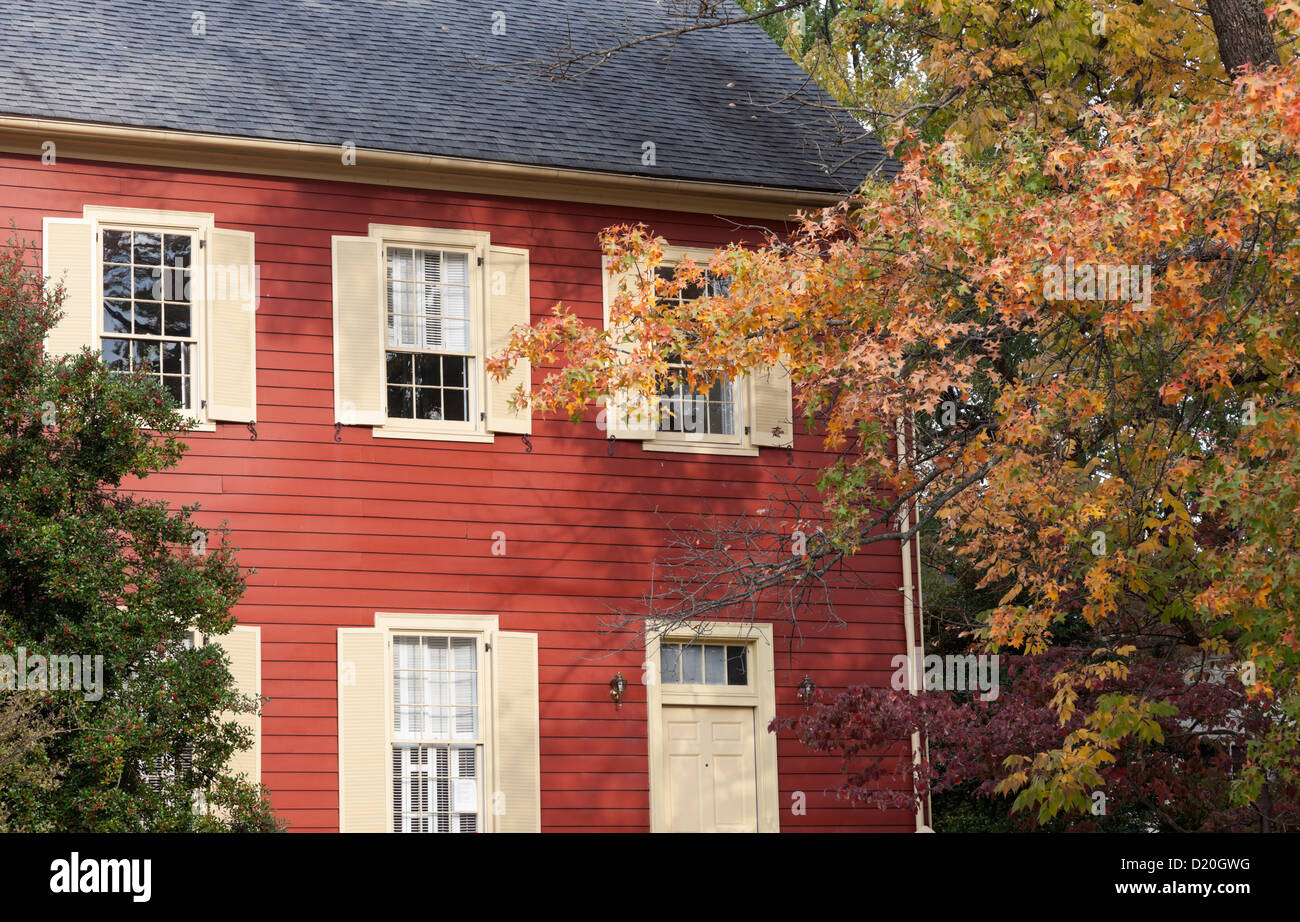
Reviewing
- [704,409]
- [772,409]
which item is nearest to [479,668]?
[704,409]

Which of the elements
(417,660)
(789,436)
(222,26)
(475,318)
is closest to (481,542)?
(417,660)

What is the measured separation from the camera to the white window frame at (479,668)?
11992 mm

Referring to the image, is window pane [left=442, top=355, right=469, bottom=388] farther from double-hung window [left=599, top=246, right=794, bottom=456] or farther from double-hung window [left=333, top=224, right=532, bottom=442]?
double-hung window [left=599, top=246, right=794, bottom=456]

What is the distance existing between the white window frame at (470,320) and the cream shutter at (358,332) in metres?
0.04

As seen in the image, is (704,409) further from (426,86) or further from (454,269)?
(426,86)

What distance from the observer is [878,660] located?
44.6ft

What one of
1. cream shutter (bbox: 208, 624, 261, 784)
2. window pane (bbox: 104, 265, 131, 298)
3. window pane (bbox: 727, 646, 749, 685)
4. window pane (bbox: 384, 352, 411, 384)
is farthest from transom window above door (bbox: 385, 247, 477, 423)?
window pane (bbox: 727, 646, 749, 685)

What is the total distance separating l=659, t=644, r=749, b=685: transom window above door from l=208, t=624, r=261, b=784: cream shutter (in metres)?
3.37

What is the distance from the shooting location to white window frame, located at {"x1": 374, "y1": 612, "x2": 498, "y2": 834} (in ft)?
A: 39.3

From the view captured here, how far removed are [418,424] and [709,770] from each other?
151 inches

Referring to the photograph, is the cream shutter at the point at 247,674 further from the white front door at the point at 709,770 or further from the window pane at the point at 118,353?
the white front door at the point at 709,770

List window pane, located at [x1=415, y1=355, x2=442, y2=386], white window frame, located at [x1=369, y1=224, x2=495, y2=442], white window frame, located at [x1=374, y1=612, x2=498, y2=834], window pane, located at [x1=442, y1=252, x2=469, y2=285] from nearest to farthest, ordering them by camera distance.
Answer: white window frame, located at [x1=374, y1=612, x2=498, y2=834] → white window frame, located at [x1=369, y1=224, x2=495, y2=442] → window pane, located at [x1=415, y1=355, x2=442, y2=386] → window pane, located at [x1=442, y1=252, x2=469, y2=285]

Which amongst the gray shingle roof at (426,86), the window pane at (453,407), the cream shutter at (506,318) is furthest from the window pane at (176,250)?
the cream shutter at (506,318)

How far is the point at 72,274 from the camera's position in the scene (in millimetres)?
11719
